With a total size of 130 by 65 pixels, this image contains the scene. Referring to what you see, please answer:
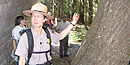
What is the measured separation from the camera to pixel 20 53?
2309 mm

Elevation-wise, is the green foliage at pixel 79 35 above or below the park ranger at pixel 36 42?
below

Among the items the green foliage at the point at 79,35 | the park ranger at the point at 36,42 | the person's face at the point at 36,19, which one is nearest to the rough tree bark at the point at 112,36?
the park ranger at the point at 36,42

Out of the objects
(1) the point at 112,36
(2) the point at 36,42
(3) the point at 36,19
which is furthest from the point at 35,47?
(1) the point at 112,36

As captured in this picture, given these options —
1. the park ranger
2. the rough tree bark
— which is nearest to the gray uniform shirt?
the park ranger

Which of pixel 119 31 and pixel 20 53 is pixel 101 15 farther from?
pixel 20 53

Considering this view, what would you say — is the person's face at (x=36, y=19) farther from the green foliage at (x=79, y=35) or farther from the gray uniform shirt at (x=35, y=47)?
the green foliage at (x=79, y=35)

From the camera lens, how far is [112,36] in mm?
3230

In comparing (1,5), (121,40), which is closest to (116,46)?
(121,40)

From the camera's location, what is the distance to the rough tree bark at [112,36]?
10.5 feet

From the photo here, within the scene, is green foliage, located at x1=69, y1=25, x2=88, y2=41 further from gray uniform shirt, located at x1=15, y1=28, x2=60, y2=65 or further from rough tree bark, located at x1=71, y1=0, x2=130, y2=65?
gray uniform shirt, located at x1=15, y1=28, x2=60, y2=65

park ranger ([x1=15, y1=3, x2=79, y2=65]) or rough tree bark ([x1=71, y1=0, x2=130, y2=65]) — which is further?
rough tree bark ([x1=71, y1=0, x2=130, y2=65])

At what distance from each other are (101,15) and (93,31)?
1.35 feet

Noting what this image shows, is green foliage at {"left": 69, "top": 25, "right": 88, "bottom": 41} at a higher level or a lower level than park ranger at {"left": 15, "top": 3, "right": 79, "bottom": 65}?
lower

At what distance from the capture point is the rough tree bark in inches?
126
